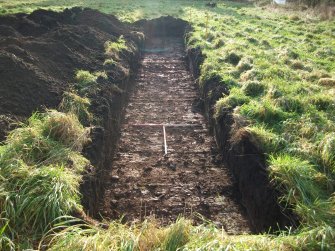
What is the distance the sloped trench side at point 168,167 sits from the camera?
216 inches

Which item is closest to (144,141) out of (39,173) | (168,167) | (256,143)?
(168,167)

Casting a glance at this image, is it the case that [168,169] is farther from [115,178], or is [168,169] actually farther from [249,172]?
[249,172]

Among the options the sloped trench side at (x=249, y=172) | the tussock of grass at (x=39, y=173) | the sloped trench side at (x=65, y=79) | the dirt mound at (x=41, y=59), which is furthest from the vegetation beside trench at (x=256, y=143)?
the dirt mound at (x=41, y=59)

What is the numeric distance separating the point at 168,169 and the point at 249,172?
1.67 meters

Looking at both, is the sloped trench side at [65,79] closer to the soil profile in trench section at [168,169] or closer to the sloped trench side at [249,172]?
the soil profile in trench section at [168,169]

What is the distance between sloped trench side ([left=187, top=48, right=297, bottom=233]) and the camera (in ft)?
15.4

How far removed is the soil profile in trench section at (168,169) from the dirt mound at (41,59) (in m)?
1.46

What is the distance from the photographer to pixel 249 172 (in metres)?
5.57

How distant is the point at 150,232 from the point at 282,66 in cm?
755

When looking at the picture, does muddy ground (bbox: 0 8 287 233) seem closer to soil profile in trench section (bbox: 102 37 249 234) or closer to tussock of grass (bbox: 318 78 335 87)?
soil profile in trench section (bbox: 102 37 249 234)

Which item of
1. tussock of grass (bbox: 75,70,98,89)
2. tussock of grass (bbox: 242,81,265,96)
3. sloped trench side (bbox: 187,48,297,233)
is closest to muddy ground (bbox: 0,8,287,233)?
sloped trench side (bbox: 187,48,297,233)

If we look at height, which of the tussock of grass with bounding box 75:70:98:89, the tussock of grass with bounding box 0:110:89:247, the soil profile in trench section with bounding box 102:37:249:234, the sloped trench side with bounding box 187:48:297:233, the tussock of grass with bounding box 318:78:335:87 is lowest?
the soil profile in trench section with bounding box 102:37:249:234

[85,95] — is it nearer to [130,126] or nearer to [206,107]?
[130,126]

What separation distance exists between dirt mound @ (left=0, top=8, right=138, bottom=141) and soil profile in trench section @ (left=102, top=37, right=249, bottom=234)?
4.79 ft
